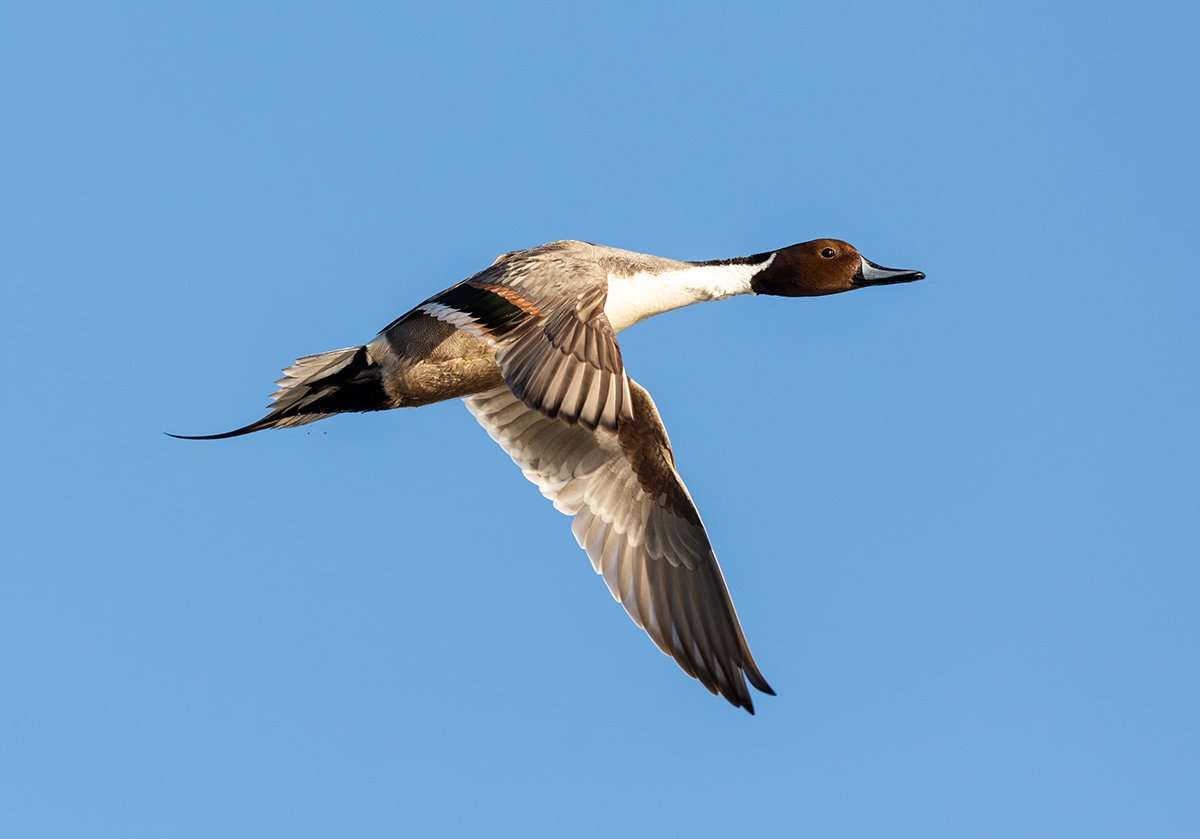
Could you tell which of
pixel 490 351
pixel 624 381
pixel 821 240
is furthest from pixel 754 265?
pixel 624 381

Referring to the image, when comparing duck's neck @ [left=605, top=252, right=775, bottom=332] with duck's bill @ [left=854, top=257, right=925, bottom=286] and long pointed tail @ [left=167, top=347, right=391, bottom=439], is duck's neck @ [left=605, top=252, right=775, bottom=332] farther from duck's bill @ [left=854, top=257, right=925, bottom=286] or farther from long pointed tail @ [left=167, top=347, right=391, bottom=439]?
long pointed tail @ [left=167, top=347, right=391, bottom=439]

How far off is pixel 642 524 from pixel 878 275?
2.11 metres

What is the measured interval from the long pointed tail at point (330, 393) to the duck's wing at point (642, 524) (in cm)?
95

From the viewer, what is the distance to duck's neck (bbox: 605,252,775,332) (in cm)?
852

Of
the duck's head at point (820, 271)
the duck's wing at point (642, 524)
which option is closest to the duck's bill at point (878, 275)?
the duck's head at point (820, 271)

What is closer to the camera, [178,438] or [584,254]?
[178,438]

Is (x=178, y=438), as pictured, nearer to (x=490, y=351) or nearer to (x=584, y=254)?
(x=490, y=351)

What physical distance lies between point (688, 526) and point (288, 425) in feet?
7.83

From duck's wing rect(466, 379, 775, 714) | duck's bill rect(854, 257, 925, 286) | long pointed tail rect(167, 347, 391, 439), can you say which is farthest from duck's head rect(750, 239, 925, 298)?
long pointed tail rect(167, 347, 391, 439)

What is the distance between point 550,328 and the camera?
7.13 metres

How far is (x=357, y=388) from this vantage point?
8312 millimetres

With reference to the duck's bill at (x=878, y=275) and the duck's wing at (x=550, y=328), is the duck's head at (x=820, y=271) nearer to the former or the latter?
the duck's bill at (x=878, y=275)

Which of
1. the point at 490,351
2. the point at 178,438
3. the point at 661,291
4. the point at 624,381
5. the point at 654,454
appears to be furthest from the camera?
Result: the point at 654,454

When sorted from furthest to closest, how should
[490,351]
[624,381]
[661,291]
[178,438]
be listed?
[661,291], [490,351], [178,438], [624,381]
